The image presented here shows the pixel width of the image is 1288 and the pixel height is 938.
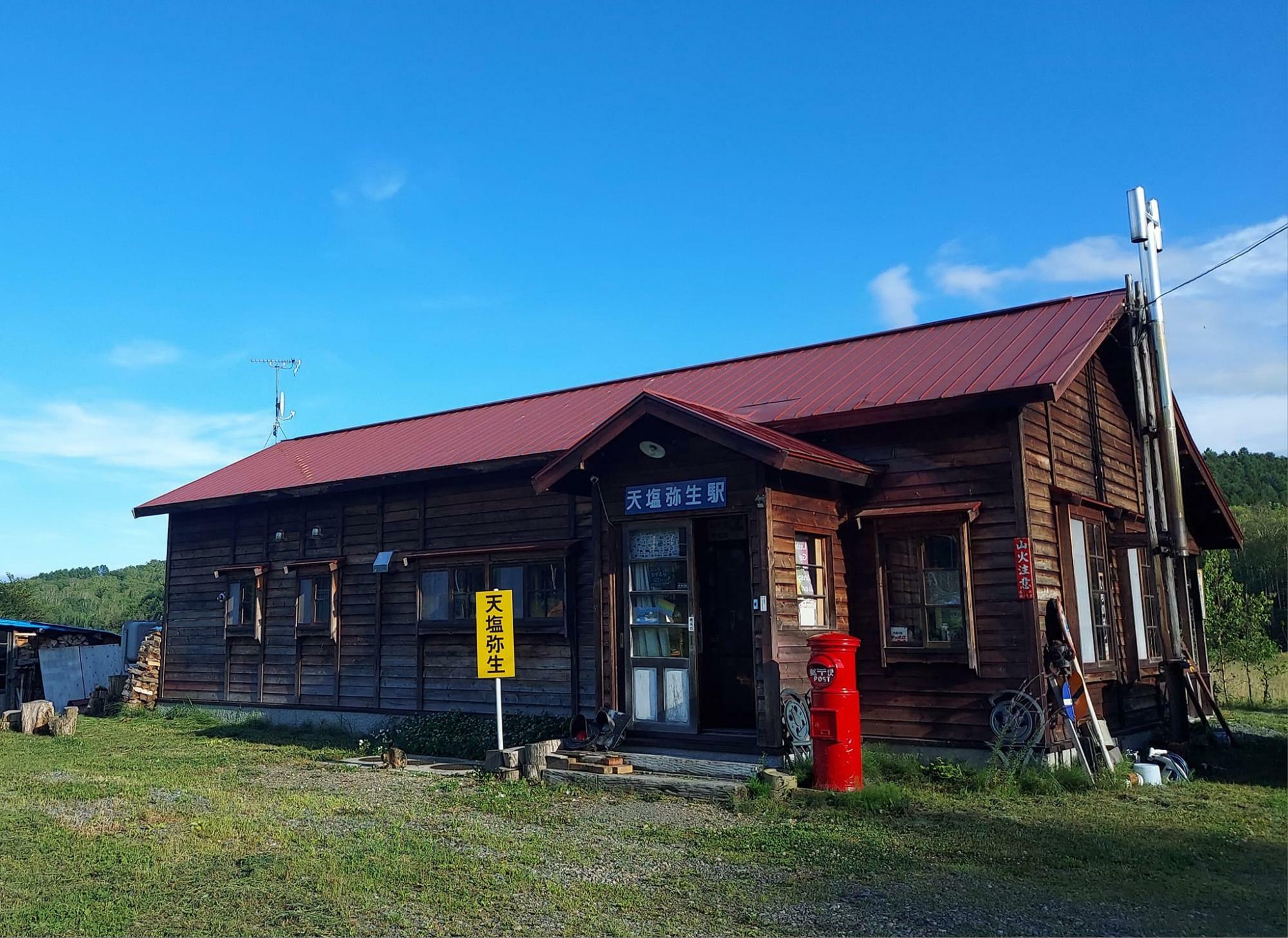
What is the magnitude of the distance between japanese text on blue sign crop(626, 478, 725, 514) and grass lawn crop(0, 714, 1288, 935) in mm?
2861

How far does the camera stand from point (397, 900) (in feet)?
18.2

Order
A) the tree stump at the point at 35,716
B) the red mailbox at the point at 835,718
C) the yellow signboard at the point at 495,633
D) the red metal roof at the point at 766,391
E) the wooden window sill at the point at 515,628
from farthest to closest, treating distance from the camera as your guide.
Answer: the tree stump at the point at 35,716 → the wooden window sill at the point at 515,628 → the yellow signboard at the point at 495,633 → the red metal roof at the point at 766,391 → the red mailbox at the point at 835,718

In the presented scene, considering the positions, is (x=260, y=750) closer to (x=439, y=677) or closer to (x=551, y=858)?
(x=439, y=677)

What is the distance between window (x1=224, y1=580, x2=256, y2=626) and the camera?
16172 mm

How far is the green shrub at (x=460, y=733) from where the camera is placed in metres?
11.9

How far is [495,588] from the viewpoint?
518 inches

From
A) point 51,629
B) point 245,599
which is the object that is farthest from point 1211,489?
point 51,629

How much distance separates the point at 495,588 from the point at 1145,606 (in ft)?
27.4

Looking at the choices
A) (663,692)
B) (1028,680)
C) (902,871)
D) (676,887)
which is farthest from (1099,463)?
(676,887)

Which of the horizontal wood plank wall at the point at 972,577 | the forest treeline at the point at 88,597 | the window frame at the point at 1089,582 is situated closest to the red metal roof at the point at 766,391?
the horizontal wood plank wall at the point at 972,577

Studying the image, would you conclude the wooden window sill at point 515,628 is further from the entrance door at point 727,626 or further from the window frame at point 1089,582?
the window frame at point 1089,582

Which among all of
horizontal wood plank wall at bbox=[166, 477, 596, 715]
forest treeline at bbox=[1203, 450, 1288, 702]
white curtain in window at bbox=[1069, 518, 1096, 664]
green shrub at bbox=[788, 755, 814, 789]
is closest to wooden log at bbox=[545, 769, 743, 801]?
green shrub at bbox=[788, 755, 814, 789]

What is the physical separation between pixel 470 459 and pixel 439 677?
118 inches

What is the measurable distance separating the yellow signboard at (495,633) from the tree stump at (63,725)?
7.55m
